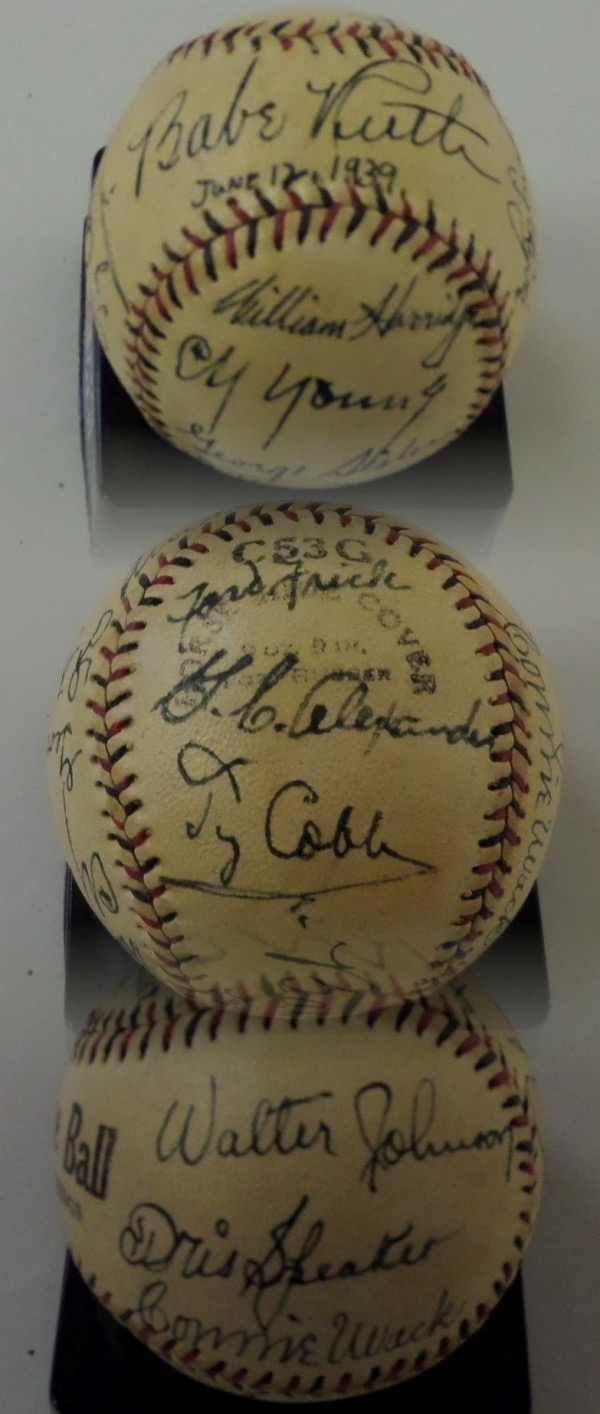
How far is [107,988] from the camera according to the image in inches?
36.5

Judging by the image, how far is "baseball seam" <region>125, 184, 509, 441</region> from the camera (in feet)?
2.33

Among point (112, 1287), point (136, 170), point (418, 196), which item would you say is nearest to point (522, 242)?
point (418, 196)

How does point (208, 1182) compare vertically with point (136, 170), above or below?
below

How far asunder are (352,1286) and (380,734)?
1.07 ft

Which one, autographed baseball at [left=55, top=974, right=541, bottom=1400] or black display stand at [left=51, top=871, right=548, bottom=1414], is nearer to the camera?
autographed baseball at [left=55, top=974, right=541, bottom=1400]

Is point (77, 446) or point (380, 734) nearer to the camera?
point (380, 734)

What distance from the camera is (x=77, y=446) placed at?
3.71 ft

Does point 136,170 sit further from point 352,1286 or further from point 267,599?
point 352,1286
